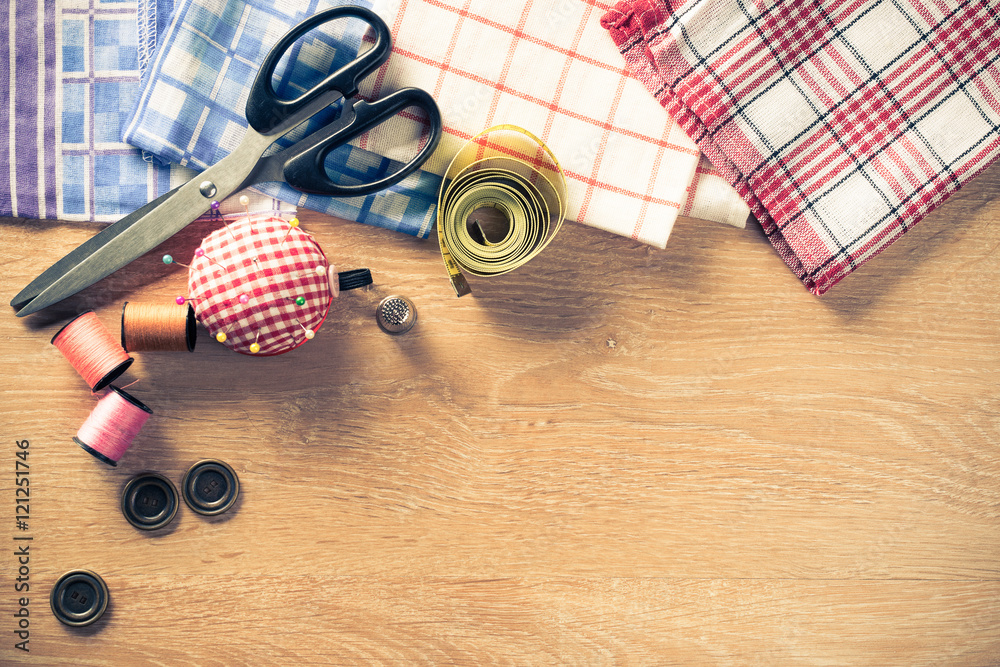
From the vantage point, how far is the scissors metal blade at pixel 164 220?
2.15ft

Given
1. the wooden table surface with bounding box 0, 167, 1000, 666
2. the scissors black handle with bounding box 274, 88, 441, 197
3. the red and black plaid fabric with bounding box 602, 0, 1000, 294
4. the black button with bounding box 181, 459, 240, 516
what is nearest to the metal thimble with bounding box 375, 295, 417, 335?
the wooden table surface with bounding box 0, 167, 1000, 666

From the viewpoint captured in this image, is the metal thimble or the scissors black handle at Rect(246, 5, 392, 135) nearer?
the scissors black handle at Rect(246, 5, 392, 135)

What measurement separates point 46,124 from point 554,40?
0.58 meters

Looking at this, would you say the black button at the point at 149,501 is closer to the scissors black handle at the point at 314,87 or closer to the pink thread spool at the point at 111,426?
the pink thread spool at the point at 111,426

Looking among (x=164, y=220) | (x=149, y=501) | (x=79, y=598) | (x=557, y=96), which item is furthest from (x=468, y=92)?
(x=79, y=598)

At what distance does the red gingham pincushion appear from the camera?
0.64m

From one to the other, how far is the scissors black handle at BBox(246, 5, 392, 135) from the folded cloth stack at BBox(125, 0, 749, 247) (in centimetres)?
4

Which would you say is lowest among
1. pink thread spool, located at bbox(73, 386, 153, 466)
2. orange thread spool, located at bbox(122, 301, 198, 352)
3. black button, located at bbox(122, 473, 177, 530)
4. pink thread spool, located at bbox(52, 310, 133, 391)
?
black button, located at bbox(122, 473, 177, 530)

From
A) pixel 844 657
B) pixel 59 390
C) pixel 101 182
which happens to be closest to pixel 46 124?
pixel 101 182

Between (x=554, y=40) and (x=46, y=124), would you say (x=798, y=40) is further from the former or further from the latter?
(x=46, y=124)

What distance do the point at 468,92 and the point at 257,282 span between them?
1.00ft

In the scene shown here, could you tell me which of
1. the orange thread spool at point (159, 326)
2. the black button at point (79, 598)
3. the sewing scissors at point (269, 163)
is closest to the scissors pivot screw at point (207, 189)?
the sewing scissors at point (269, 163)

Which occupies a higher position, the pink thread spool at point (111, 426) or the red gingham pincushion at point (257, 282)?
the red gingham pincushion at point (257, 282)

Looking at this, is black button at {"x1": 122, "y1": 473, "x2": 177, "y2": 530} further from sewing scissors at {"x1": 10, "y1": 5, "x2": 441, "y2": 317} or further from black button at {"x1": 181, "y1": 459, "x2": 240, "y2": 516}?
sewing scissors at {"x1": 10, "y1": 5, "x2": 441, "y2": 317}
